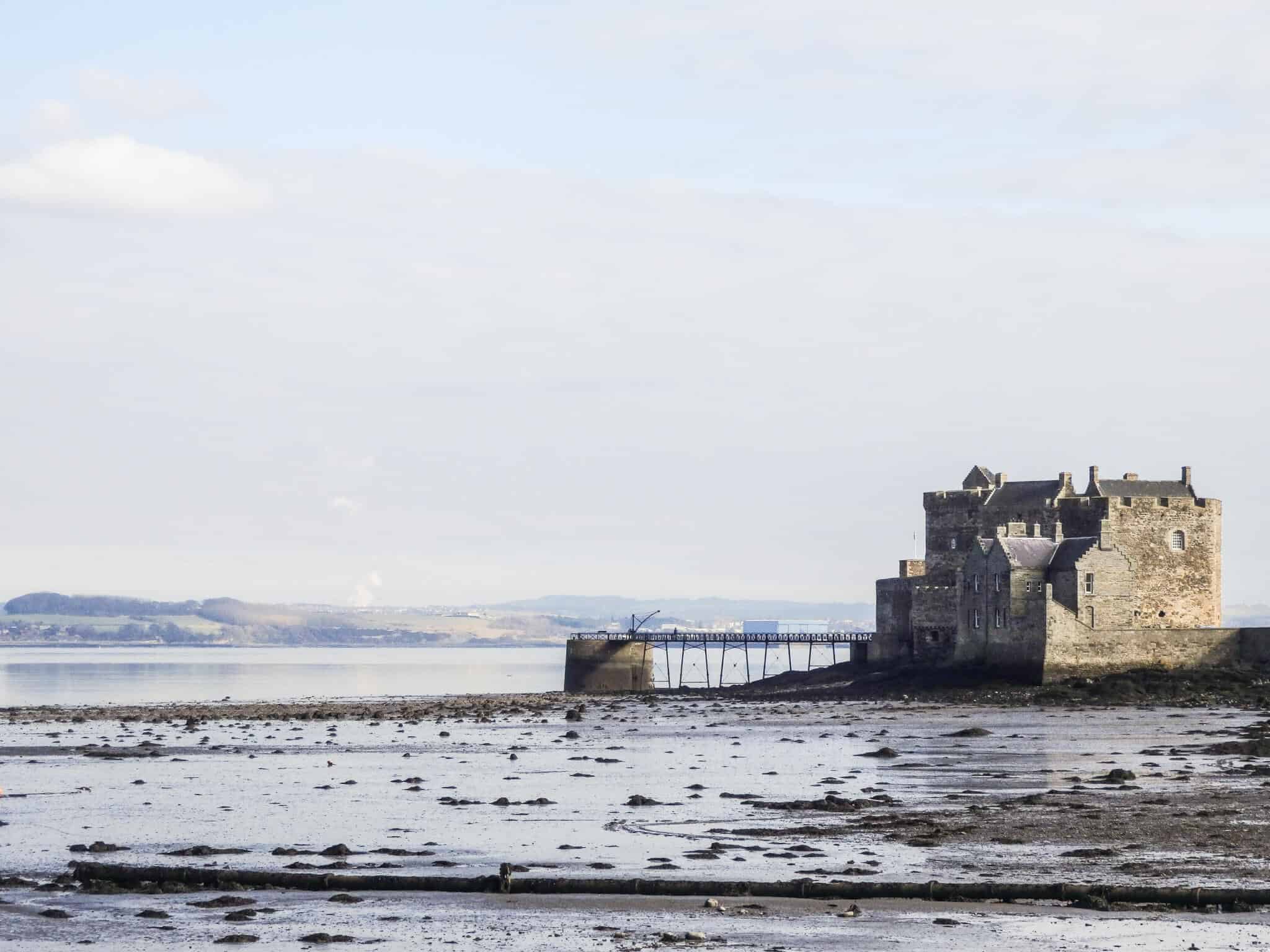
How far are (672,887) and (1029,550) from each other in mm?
48872

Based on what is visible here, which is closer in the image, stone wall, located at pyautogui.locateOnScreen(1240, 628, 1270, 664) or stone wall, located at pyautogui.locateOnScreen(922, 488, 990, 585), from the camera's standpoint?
stone wall, located at pyautogui.locateOnScreen(1240, 628, 1270, 664)

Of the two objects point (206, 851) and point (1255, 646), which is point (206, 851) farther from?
point (1255, 646)

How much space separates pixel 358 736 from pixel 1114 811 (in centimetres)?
3366

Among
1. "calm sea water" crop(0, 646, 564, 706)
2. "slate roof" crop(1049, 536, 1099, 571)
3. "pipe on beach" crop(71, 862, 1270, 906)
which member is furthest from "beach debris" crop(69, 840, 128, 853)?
"calm sea water" crop(0, 646, 564, 706)

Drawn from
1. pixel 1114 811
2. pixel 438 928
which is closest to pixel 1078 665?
pixel 1114 811

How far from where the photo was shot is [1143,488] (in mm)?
79312

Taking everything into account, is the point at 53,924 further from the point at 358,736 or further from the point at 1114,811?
the point at 358,736

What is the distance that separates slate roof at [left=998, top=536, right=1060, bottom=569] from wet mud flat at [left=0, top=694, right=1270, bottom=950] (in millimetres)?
10358

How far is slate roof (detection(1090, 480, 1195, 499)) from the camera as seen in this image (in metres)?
78.4

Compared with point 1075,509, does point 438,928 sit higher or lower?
lower

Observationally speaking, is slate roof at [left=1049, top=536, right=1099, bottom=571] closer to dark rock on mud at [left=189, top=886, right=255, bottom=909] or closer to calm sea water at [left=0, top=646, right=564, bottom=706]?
calm sea water at [left=0, top=646, right=564, bottom=706]

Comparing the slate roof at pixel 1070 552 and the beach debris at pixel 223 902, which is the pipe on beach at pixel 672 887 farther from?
the slate roof at pixel 1070 552

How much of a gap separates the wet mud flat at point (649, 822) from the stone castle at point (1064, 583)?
920cm

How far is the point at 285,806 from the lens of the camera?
34844 mm
